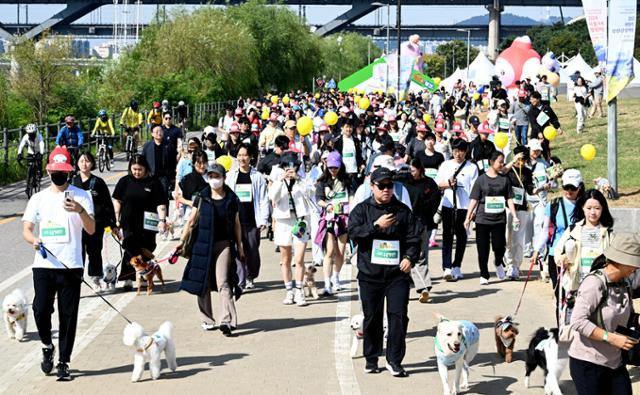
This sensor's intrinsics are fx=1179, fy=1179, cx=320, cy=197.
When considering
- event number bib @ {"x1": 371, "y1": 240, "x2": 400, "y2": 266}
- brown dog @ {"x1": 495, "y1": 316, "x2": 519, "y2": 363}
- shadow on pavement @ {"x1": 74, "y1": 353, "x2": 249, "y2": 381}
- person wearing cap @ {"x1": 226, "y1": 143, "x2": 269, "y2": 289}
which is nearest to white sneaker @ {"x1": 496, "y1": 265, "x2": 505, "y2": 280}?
person wearing cap @ {"x1": 226, "y1": 143, "x2": 269, "y2": 289}

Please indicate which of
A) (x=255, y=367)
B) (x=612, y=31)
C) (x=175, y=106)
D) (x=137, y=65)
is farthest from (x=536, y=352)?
(x=137, y=65)

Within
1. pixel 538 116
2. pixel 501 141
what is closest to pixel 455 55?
pixel 538 116

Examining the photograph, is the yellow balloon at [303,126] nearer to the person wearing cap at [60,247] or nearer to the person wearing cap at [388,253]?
the person wearing cap at [388,253]

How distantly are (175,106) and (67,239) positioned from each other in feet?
152

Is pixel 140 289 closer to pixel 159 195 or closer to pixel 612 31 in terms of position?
pixel 159 195

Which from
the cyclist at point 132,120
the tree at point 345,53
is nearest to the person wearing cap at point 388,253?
the cyclist at point 132,120

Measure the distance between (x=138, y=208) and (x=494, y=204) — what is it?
13.7ft

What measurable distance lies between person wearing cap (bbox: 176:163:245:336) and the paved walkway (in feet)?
1.48

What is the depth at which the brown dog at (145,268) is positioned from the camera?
13242 mm

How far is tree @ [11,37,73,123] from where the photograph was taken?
A: 1837 inches

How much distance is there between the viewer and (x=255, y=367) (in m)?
9.70

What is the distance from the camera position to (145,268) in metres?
13.3

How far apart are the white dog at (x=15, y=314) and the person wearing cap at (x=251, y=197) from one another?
2.97 meters

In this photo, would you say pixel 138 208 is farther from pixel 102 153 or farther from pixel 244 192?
pixel 102 153
